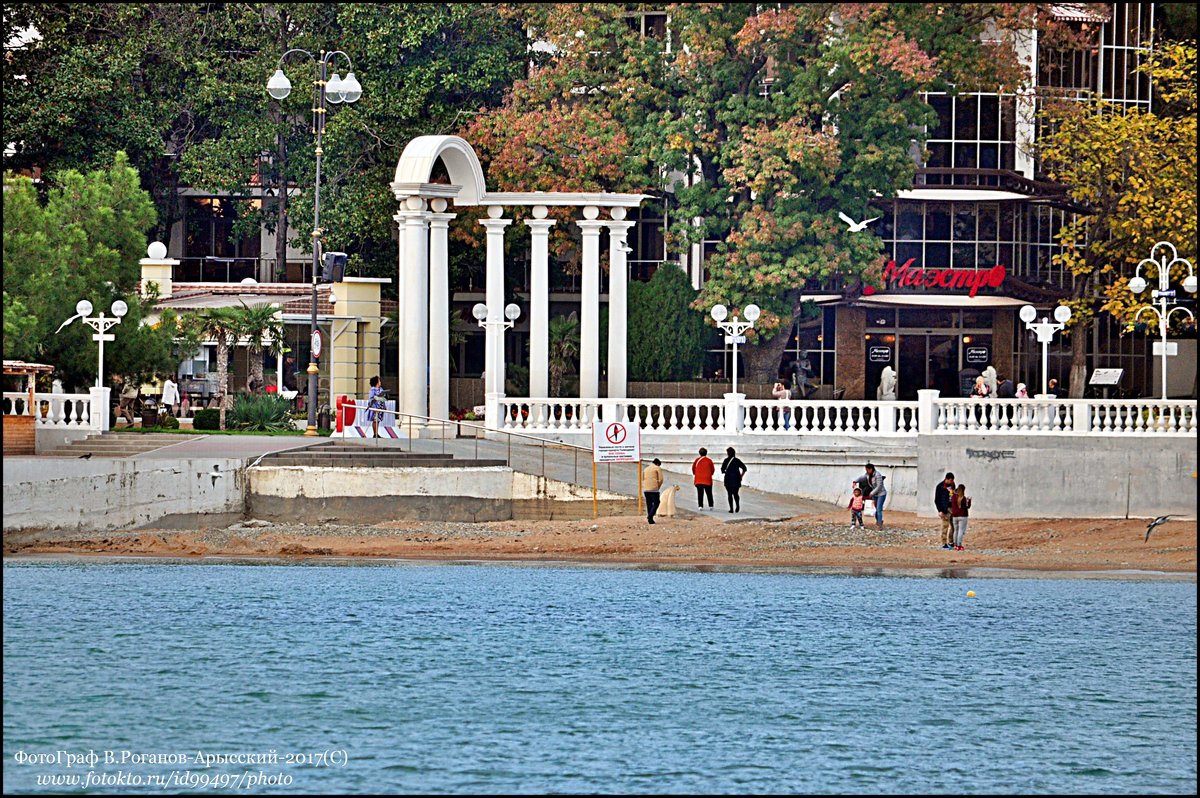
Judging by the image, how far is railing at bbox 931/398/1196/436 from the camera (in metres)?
39.9

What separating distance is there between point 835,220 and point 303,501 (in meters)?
18.2

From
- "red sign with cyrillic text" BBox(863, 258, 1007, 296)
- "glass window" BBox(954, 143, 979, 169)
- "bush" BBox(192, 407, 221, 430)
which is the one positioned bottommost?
"bush" BBox(192, 407, 221, 430)

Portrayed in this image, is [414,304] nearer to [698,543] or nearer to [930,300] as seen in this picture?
[698,543]

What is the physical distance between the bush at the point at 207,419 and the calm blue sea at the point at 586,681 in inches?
348

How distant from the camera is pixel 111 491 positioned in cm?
3734

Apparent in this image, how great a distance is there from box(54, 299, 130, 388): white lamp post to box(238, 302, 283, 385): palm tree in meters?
2.71

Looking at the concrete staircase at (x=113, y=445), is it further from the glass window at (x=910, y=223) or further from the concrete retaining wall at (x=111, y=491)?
the glass window at (x=910, y=223)

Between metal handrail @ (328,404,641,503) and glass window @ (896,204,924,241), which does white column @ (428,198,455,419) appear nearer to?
metal handrail @ (328,404,641,503)

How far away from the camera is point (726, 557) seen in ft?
116

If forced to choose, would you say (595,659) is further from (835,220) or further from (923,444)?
(835,220)

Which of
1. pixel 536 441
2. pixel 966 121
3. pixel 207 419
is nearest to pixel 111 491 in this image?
pixel 207 419

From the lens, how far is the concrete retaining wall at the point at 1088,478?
130 feet

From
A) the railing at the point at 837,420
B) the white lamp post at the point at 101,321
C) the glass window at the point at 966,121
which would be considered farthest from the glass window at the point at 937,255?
the white lamp post at the point at 101,321

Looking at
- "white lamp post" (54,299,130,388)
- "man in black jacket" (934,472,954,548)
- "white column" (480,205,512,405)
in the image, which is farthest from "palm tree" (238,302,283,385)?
"man in black jacket" (934,472,954,548)
